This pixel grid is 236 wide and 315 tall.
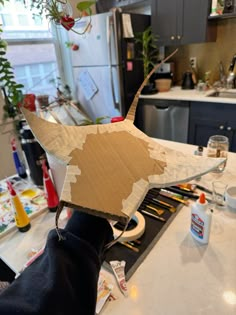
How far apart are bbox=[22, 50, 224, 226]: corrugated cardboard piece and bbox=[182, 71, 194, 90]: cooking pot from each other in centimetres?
241

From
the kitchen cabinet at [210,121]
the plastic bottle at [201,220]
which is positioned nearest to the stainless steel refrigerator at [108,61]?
the kitchen cabinet at [210,121]

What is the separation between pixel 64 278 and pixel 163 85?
263 cm

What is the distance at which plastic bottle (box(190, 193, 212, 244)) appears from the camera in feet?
2.23

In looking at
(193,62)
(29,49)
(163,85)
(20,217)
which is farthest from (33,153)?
(193,62)

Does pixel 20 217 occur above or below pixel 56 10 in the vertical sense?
below

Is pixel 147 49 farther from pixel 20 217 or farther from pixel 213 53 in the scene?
pixel 20 217

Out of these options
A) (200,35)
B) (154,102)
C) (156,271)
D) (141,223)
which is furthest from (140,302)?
(200,35)

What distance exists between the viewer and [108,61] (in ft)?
8.21

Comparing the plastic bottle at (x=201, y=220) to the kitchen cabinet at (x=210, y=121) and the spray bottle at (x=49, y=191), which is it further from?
the kitchen cabinet at (x=210, y=121)

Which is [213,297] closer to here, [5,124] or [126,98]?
[126,98]

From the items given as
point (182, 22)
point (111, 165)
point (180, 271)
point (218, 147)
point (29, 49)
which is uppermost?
point (182, 22)

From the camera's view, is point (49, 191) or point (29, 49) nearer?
point (49, 191)

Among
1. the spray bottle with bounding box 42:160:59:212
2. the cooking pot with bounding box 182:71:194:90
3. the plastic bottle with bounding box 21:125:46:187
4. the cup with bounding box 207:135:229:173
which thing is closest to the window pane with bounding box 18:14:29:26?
the cooking pot with bounding box 182:71:194:90

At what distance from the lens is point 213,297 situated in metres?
0.55
